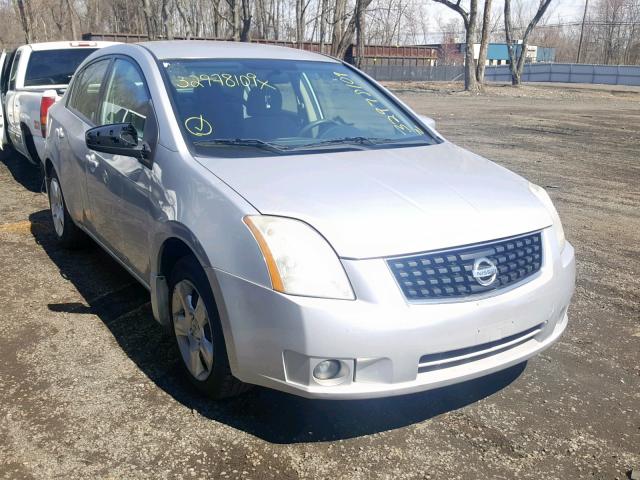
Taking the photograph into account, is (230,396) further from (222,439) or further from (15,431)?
(15,431)

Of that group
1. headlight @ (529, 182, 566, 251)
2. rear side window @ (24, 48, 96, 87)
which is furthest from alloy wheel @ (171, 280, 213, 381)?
rear side window @ (24, 48, 96, 87)

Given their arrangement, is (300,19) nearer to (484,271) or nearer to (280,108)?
(280,108)

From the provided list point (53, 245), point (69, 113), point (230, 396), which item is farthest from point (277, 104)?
point (53, 245)

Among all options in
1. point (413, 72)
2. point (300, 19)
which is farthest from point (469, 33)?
point (300, 19)

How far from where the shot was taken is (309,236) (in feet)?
8.64

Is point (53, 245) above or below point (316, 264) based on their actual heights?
below

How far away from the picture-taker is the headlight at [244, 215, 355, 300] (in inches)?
100

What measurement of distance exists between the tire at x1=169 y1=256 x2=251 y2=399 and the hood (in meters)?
0.50

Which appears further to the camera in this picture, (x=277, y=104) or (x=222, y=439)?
(x=277, y=104)

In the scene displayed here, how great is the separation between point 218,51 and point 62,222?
7.87 feet

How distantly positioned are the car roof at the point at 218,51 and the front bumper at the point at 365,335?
1.80 m

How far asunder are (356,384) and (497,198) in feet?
3.85

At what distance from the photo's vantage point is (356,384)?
2.60m

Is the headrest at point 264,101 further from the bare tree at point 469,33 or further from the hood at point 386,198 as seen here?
the bare tree at point 469,33
